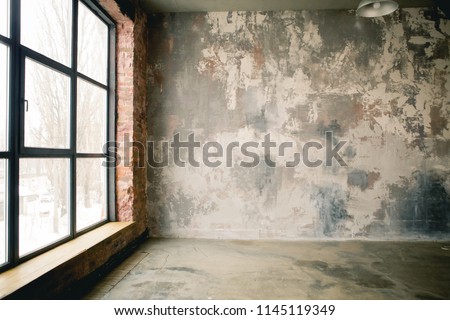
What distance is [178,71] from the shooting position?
452 cm

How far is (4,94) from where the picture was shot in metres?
2.24

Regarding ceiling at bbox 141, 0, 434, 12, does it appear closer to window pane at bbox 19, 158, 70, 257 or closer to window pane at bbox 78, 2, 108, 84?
window pane at bbox 78, 2, 108, 84

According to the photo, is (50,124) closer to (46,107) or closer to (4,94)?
(46,107)

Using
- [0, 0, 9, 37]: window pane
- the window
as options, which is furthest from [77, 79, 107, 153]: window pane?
[0, 0, 9, 37]: window pane

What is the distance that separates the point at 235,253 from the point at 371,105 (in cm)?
295

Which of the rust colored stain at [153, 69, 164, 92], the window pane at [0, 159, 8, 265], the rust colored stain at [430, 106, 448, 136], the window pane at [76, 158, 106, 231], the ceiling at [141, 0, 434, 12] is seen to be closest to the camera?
the window pane at [0, 159, 8, 265]

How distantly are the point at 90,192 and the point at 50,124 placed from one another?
1.04 m

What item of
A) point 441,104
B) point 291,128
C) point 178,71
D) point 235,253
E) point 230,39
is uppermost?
point 230,39

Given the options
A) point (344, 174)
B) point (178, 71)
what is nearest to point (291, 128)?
point (344, 174)

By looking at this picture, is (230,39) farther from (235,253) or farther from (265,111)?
(235,253)

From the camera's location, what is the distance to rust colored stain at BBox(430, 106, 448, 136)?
4.32 m

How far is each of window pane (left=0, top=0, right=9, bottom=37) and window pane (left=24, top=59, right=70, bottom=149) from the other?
10.3 inches

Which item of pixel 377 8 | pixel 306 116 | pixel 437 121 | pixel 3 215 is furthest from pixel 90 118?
pixel 437 121

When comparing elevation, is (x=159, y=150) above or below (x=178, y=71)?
below
